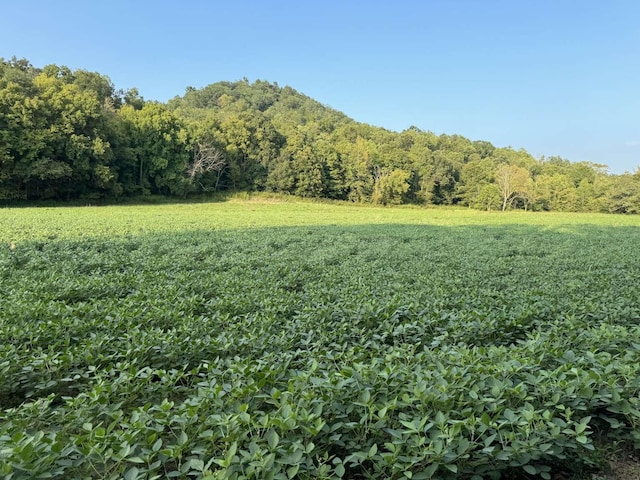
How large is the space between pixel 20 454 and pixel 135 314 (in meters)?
3.27

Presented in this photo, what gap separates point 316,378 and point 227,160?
65043mm

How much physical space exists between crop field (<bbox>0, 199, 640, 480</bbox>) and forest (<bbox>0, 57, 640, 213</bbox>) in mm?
41486

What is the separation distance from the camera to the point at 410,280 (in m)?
8.11

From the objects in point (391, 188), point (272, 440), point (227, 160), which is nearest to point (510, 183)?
point (391, 188)

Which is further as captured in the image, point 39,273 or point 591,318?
point 39,273

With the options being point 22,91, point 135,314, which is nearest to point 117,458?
point 135,314

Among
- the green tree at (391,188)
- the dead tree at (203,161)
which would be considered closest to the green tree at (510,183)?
the green tree at (391,188)

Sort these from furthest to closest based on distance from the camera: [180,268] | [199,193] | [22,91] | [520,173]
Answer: [520,173]
[199,193]
[22,91]
[180,268]

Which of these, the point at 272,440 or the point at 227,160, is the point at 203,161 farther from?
the point at 272,440

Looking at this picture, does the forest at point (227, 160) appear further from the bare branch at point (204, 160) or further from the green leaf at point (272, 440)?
the green leaf at point (272, 440)

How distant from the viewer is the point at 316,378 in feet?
9.45

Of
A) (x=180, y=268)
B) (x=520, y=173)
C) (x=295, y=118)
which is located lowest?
(x=180, y=268)

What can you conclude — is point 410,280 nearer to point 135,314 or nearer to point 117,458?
point 135,314

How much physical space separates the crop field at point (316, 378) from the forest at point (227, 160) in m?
41.5
